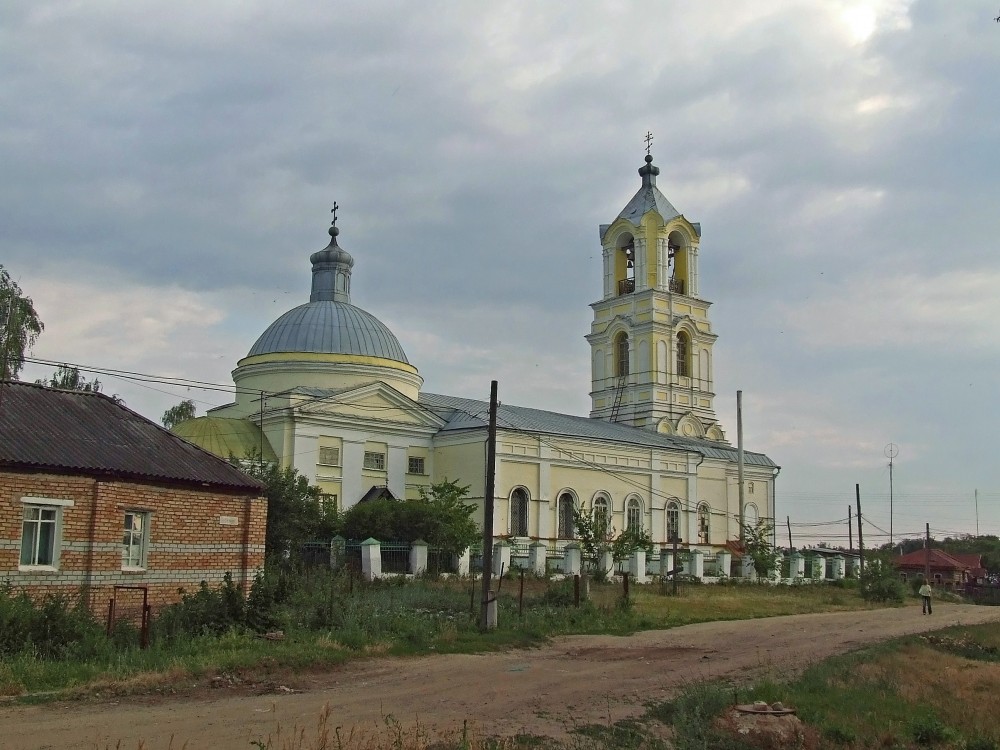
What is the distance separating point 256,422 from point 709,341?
2499cm

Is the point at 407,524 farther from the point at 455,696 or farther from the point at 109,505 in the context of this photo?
the point at 455,696

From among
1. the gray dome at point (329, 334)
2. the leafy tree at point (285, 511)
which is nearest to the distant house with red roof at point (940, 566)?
the gray dome at point (329, 334)

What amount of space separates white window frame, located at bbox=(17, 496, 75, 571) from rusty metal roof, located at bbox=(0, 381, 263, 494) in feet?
1.63

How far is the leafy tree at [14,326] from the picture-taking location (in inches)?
1222

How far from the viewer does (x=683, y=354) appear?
52844mm

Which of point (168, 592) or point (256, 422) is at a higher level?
point (256, 422)

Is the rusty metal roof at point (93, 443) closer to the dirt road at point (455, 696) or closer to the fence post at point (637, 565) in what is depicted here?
the dirt road at point (455, 696)

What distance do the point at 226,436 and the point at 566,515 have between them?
14054mm

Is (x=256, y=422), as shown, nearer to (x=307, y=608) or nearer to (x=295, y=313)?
(x=295, y=313)

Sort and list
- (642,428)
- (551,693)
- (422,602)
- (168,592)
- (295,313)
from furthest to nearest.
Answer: (642,428) < (295,313) < (422,602) < (168,592) < (551,693)

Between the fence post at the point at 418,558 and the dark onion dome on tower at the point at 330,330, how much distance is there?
10.7 metres

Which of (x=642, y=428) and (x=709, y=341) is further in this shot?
(x=709, y=341)

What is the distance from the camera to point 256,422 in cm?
3722

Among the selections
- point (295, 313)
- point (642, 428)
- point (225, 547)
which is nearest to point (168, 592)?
point (225, 547)
